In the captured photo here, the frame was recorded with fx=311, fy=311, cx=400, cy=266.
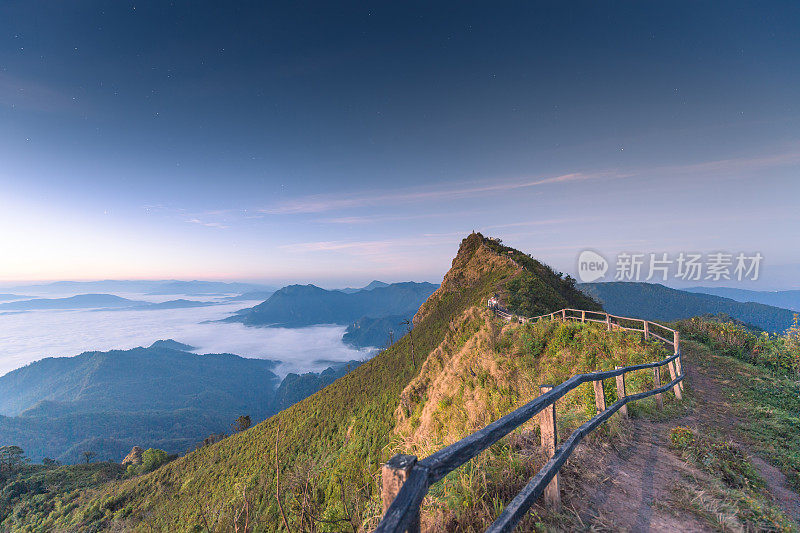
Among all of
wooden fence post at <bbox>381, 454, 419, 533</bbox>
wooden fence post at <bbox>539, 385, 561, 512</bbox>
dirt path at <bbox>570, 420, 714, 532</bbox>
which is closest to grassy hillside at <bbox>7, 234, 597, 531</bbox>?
dirt path at <bbox>570, 420, 714, 532</bbox>

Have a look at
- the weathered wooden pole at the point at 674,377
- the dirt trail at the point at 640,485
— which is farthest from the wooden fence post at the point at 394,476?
the weathered wooden pole at the point at 674,377

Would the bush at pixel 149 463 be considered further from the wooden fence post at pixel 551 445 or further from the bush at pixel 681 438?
the bush at pixel 681 438

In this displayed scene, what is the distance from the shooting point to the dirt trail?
373 centimetres

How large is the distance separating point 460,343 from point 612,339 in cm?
1525

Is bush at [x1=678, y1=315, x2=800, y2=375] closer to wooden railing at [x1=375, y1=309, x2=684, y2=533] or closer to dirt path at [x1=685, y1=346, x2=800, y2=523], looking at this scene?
dirt path at [x1=685, y1=346, x2=800, y2=523]

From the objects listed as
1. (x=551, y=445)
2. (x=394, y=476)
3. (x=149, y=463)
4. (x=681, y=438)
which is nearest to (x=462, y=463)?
(x=394, y=476)

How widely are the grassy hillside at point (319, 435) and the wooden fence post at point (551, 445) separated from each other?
27.5 meters

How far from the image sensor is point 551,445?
3.95 meters

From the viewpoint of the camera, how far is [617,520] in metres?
3.72

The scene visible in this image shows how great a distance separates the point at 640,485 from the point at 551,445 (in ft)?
6.04

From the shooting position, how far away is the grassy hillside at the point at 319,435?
38469 millimetres

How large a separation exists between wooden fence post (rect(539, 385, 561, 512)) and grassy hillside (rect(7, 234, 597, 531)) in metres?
27.5

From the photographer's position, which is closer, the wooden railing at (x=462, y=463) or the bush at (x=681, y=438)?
the wooden railing at (x=462, y=463)

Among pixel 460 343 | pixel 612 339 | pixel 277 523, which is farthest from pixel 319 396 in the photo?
pixel 612 339
